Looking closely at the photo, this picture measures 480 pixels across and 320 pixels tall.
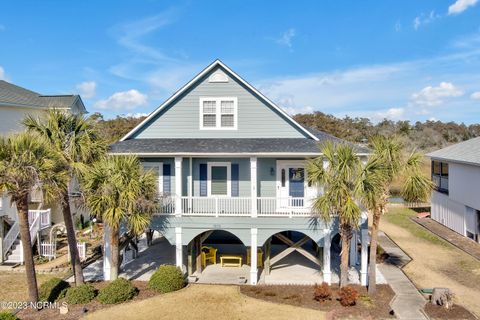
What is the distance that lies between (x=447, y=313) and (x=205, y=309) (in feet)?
29.5

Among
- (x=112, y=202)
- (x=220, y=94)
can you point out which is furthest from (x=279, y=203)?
(x=112, y=202)

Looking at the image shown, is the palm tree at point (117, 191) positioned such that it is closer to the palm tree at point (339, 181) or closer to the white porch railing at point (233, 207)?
the white porch railing at point (233, 207)

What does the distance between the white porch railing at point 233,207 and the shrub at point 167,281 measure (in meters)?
2.74

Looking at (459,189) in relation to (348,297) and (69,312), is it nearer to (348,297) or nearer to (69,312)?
(348,297)

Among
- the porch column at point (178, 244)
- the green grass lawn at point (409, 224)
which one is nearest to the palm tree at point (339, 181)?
the porch column at point (178, 244)

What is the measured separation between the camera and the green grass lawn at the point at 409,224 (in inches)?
1046

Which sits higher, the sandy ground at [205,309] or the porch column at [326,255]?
the porch column at [326,255]

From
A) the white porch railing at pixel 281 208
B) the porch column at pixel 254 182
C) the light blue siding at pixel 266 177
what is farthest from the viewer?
the light blue siding at pixel 266 177

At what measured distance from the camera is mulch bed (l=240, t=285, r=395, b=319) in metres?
14.5

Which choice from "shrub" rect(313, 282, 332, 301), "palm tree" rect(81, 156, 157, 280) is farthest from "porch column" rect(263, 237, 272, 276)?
"palm tree" rect(81, 156, 157, 280)

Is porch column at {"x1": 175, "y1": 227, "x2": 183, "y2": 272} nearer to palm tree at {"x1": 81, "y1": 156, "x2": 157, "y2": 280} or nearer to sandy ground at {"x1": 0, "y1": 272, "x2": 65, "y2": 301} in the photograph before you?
palm tree at {"x1": 81, "y1": 156, "x2": 157, "y2": 280}

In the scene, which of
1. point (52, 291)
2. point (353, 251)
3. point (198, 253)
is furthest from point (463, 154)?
point (52, 291)

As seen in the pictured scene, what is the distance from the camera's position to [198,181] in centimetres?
2053

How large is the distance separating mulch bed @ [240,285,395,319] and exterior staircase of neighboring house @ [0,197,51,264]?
1297 centimetres
